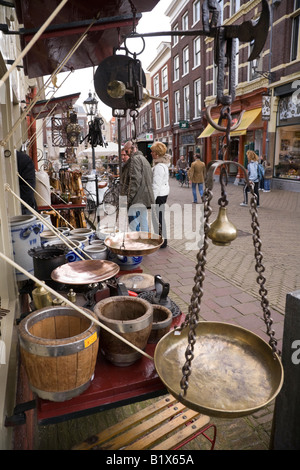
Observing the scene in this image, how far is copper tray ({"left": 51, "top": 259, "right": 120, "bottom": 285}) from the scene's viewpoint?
76.5 inches

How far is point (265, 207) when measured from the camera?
9.80m

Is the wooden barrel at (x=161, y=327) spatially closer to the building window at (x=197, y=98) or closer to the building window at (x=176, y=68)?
the building window at (x=197, y=98)

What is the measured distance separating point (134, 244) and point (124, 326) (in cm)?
121

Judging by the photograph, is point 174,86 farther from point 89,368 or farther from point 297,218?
point 89,368

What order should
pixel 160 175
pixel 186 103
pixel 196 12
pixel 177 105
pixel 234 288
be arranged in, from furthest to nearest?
pixel 177 105
pixel 186 103
pixel 196 12
pixel 160 175
pixel 234 288

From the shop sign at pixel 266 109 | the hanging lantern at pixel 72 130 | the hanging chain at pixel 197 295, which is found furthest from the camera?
the shop sign at pixel 266 109

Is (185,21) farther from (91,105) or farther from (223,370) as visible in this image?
(223,370)

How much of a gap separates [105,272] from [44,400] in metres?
0.90

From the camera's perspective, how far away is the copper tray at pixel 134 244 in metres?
2.31

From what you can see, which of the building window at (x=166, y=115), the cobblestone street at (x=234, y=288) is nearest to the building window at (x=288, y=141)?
the cobblestone street at (x=234, y=288)

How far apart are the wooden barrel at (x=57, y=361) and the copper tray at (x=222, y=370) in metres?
0.32

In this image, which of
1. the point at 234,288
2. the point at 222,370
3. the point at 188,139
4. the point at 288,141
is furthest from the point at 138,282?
the point at 188,139

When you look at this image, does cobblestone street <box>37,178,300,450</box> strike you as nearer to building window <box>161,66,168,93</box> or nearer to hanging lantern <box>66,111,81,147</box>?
hanging lantern <box>66,111,81,147</box>

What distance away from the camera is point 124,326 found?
141 cm
